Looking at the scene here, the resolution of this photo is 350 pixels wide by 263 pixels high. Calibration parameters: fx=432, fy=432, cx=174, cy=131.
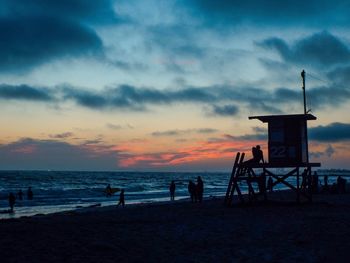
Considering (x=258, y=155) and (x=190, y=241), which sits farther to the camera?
(x=258, y=155)

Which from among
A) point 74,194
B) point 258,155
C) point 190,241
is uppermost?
point 258,155

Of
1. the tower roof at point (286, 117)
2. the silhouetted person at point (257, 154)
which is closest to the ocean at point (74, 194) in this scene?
the silhouetted person at point (257, 154)

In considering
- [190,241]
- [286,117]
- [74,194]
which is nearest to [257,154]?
[286,117]

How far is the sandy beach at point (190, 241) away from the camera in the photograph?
10.8 metres

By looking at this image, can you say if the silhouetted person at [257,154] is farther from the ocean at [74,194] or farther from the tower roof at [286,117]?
the ocean at [74,194]

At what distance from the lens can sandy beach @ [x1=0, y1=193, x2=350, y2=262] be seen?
10844 millimetres

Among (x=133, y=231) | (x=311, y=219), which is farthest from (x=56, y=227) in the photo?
(x=311, y=219)

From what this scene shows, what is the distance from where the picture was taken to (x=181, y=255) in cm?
1122

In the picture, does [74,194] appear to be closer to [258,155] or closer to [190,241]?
[258,155]

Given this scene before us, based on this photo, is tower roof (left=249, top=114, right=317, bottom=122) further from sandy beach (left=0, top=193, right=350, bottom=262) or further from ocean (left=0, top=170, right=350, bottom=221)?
ocean (left=0, top=170, right=350, bottom=221)

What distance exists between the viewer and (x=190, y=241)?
1305cm

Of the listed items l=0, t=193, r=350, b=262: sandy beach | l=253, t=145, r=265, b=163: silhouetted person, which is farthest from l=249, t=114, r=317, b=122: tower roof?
l=0, t=193, r=350, b=262: sandy beach

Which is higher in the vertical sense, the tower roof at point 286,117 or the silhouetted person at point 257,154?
the tower roof at point 286,117

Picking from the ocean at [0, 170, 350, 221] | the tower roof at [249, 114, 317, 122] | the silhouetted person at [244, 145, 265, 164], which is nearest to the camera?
the tower roof at [249, 114, 317, 122]
